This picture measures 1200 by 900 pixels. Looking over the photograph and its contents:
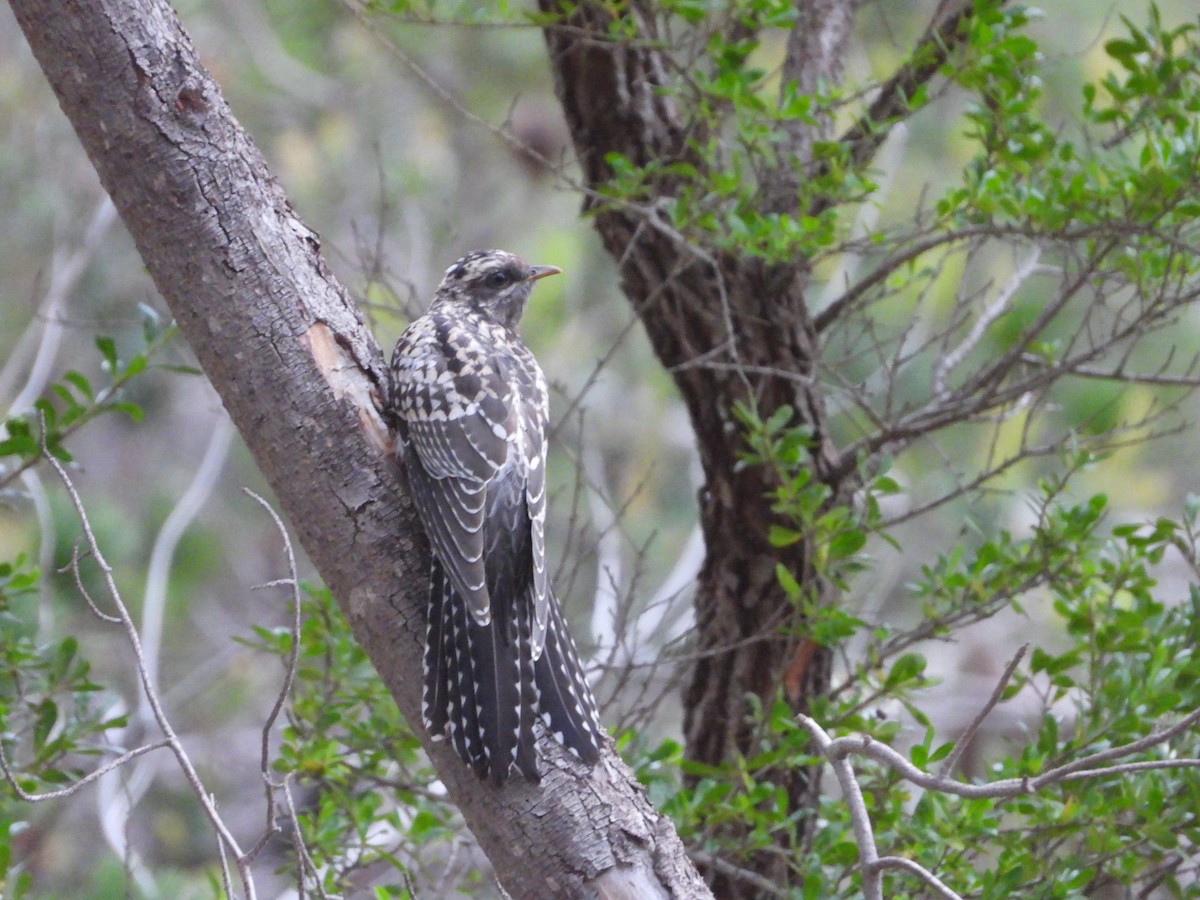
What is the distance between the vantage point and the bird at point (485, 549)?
245cm

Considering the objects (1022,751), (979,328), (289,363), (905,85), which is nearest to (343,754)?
(289,363)

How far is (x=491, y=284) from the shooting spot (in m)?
3.78

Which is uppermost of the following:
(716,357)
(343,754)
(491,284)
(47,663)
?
(491,284)

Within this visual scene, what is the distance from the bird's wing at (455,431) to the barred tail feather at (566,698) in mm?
179

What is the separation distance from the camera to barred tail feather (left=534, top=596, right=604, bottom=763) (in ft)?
8.08

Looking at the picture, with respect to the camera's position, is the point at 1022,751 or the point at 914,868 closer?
the point at 914,868

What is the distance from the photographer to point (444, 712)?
8.04 ft

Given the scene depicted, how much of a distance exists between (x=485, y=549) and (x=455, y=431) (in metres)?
0.33

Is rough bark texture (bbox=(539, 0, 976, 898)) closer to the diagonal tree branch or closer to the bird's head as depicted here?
the diagonal tree branch

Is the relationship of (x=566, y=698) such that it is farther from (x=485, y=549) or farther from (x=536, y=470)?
(x=536, y=470)

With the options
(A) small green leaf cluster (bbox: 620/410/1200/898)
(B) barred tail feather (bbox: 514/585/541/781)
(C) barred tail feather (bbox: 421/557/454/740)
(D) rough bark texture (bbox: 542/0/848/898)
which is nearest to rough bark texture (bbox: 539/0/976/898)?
(D) rough bark texture (bbox: 542/0/848/898)

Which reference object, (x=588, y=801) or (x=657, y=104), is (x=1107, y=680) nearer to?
(x=588, y=801)

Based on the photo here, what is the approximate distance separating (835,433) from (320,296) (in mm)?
4811

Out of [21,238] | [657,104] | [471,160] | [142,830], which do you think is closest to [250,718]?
[142,830]
